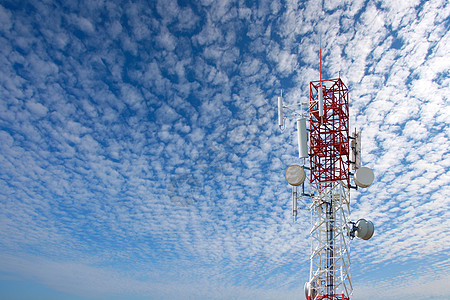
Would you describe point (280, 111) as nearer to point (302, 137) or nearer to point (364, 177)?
point (302, 137)

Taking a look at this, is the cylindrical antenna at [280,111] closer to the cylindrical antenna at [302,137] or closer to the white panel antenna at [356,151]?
the cylindrical antenna at [302,137]

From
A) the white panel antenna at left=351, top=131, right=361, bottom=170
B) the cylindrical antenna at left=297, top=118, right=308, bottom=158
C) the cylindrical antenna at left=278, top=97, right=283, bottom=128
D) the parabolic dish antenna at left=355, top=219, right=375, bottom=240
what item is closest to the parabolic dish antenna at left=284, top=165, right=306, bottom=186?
the cylindrical antenna at left=297, top=118, right=308, bottom=158

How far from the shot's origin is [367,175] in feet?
98.1

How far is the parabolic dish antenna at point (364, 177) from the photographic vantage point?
29.7m

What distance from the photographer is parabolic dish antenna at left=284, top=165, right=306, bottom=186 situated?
100.0 feet

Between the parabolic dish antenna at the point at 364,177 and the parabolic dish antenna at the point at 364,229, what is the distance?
10.7 feet

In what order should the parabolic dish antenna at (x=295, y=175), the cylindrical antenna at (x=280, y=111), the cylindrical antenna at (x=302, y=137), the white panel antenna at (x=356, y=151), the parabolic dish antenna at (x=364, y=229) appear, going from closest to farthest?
1. the parabolic dish antenna at (x=364, y=229)
2. the parabolic dish antenna at (x=295, y=175)
3. the white panel antenna at (x=356, y=151)
4. the cylindrical antenna at (x=302, y=137)
5. the cylindrical antenna at (x=280, y=111)

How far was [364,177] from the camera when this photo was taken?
2986cm

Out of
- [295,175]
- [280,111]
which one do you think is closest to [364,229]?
[295,175]

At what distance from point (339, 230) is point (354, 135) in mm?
8873

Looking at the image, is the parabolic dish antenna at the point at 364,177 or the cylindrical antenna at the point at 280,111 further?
the cylindrical antenna at the point at 280,111

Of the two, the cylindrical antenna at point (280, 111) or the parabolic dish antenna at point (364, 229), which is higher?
the cylindrical antenna at point (280, 111)

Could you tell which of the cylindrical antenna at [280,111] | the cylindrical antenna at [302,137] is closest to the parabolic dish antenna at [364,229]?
the cylindrical antenna at [302,137]

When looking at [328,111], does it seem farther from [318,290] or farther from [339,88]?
[318,290]
